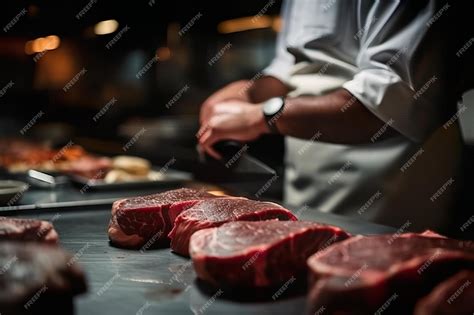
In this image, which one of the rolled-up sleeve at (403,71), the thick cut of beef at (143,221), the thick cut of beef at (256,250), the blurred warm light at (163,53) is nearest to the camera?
the thick cut of beef at (256,250)

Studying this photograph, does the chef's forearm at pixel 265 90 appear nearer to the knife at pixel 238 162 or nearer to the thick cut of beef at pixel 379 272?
the knife at pixel 238 162

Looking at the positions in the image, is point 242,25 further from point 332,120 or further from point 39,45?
point 332,120

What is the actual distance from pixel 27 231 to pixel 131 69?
7445mm

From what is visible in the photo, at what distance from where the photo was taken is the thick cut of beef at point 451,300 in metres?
Answer: 1.35

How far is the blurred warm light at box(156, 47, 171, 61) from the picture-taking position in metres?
8.34

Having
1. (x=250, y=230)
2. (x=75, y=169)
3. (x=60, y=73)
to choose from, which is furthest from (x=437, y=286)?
(x=60, y=73)

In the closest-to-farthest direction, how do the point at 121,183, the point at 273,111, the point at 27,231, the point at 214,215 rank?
1. the point at 27,231
2. the point at 214,215
3. the point at 273,111
4. the point at 121,183

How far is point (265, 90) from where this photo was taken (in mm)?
3625

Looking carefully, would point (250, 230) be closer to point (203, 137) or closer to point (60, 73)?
point (203, 137)

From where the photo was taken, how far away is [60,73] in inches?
375

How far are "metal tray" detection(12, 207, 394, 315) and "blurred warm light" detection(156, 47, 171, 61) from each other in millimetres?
6211

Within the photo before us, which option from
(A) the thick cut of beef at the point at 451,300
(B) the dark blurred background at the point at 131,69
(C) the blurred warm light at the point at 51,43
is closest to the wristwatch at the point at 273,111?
(A) the thick cut of beef at the point at 451,300

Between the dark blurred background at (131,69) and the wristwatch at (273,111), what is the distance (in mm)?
1838

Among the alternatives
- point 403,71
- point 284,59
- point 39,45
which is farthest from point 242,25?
point 403,71
